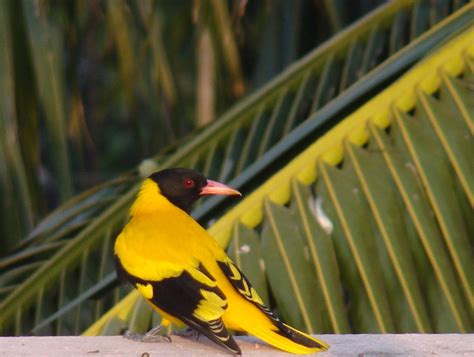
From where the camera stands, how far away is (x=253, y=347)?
7.47 ft

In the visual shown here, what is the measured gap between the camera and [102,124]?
11.4m

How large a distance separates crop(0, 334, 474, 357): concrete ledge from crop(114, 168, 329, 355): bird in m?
0.04

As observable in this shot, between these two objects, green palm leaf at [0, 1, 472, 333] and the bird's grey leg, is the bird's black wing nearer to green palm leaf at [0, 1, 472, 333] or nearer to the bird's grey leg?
the bird's grey leg

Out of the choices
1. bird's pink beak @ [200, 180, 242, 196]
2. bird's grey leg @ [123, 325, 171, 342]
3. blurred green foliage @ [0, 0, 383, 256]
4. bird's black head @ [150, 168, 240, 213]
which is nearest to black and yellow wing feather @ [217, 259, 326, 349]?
bird's grey leg @ [123, 325, 171, 342]

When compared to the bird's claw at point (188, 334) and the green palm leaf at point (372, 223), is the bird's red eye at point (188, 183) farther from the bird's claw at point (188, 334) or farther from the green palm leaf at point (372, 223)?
the bird's claw at point (188, 334)

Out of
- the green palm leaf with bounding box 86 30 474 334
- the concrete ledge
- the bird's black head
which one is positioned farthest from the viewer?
the bird's black head

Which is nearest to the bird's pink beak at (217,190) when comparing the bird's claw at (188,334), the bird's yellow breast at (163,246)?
the bird's yellow breast at (163,246)

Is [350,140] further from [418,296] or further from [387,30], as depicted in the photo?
[387,30]

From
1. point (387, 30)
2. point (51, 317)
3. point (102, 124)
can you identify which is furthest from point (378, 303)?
point (102, 124)

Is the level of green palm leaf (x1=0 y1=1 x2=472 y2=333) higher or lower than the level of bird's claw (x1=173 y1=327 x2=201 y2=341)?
higher

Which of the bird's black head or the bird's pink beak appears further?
the bird's black head

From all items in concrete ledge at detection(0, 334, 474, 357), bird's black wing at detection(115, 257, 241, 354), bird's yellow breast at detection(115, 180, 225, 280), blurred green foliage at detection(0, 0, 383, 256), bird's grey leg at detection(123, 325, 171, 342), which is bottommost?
concrete ledge at detection(0, 334, 474, 357)

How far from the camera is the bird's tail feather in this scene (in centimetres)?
214

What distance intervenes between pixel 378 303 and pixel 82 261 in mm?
950
